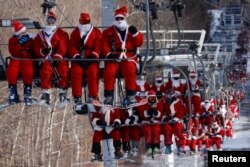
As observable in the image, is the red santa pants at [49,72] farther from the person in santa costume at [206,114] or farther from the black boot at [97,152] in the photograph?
the person in santa costume at [206,114]

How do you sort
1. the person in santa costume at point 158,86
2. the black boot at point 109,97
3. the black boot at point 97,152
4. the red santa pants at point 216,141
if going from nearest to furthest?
the black boot at point 109,97, the black boot at point 97,152, the person in santa costume at point 158,86, the red santa pants at point 216,141

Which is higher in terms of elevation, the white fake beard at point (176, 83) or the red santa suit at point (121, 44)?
the red santa suit at point (121, 44)

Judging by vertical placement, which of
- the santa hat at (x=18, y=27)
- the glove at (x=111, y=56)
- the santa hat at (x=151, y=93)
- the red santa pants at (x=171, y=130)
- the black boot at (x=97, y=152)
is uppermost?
the santa hat at (x=18, y=27)

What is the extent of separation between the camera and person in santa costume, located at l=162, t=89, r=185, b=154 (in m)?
14.3

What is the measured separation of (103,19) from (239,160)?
2729 mm

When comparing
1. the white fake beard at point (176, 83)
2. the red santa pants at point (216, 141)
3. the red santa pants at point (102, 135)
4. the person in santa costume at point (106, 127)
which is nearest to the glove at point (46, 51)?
the person in santa costume at point (106, 127)

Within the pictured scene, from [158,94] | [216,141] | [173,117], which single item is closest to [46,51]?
[173,117]

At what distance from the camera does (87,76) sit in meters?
12.2

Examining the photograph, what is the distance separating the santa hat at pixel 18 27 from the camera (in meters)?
11.9

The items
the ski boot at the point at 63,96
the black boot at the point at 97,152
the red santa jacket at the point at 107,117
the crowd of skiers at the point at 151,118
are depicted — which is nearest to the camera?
the ski boot at the point at 63,96

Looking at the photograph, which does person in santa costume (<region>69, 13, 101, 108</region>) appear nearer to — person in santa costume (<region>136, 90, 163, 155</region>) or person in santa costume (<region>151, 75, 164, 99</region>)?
person in santa costume (<region>136, 90, 163, 155</region>)

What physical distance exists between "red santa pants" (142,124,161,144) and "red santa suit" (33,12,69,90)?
7.08 ft

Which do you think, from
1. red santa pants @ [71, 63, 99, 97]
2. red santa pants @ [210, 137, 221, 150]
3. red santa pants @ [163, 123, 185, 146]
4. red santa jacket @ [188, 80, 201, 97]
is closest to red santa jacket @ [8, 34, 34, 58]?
red santa pants @ [71, 63, 99, 97]

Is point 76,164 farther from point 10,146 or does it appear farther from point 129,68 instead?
point 129,68
